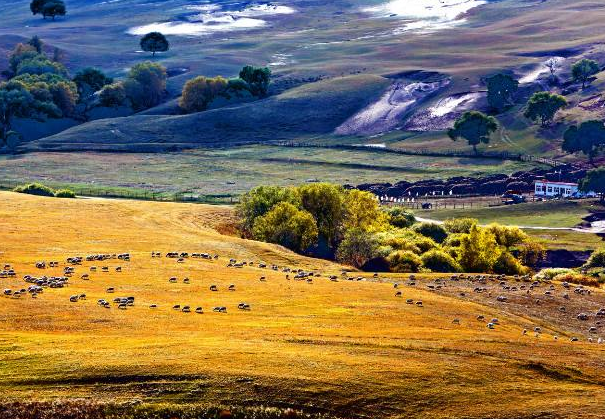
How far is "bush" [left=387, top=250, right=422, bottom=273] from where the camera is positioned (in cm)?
10569

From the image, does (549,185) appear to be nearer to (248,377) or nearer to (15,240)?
(15,240)

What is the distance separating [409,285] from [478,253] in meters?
24.7

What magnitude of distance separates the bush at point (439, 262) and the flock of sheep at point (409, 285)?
44.6 feet

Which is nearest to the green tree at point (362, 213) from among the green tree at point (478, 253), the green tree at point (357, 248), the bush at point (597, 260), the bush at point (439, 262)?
the green tree at point (357, 248)

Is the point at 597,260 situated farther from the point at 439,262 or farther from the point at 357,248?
the point at 357,248

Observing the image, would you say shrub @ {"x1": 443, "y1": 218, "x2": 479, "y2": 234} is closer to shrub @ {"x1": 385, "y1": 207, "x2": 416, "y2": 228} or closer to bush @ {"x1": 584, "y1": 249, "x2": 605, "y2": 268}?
shrub @ {"x1": 385, "y1": 207, "x2": 416, "y2": 228}

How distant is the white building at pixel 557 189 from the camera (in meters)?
186

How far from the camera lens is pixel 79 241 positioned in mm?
104438

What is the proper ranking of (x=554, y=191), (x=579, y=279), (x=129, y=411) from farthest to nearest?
(x=554, y=191)
(x=579, y=279)
(x=129, y=411)

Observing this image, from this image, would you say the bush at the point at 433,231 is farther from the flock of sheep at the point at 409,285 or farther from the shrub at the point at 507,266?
the flock of sheep at the point at 409,285

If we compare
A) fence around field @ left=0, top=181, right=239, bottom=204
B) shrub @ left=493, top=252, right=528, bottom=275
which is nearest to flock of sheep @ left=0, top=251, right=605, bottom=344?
shrub @ left=493, top=252, right=528, bottom=275

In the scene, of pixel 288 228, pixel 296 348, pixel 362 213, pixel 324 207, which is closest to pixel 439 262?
pixel 288 228

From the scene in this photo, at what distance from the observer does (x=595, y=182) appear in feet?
596

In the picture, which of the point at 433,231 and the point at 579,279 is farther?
the point at 433,231
